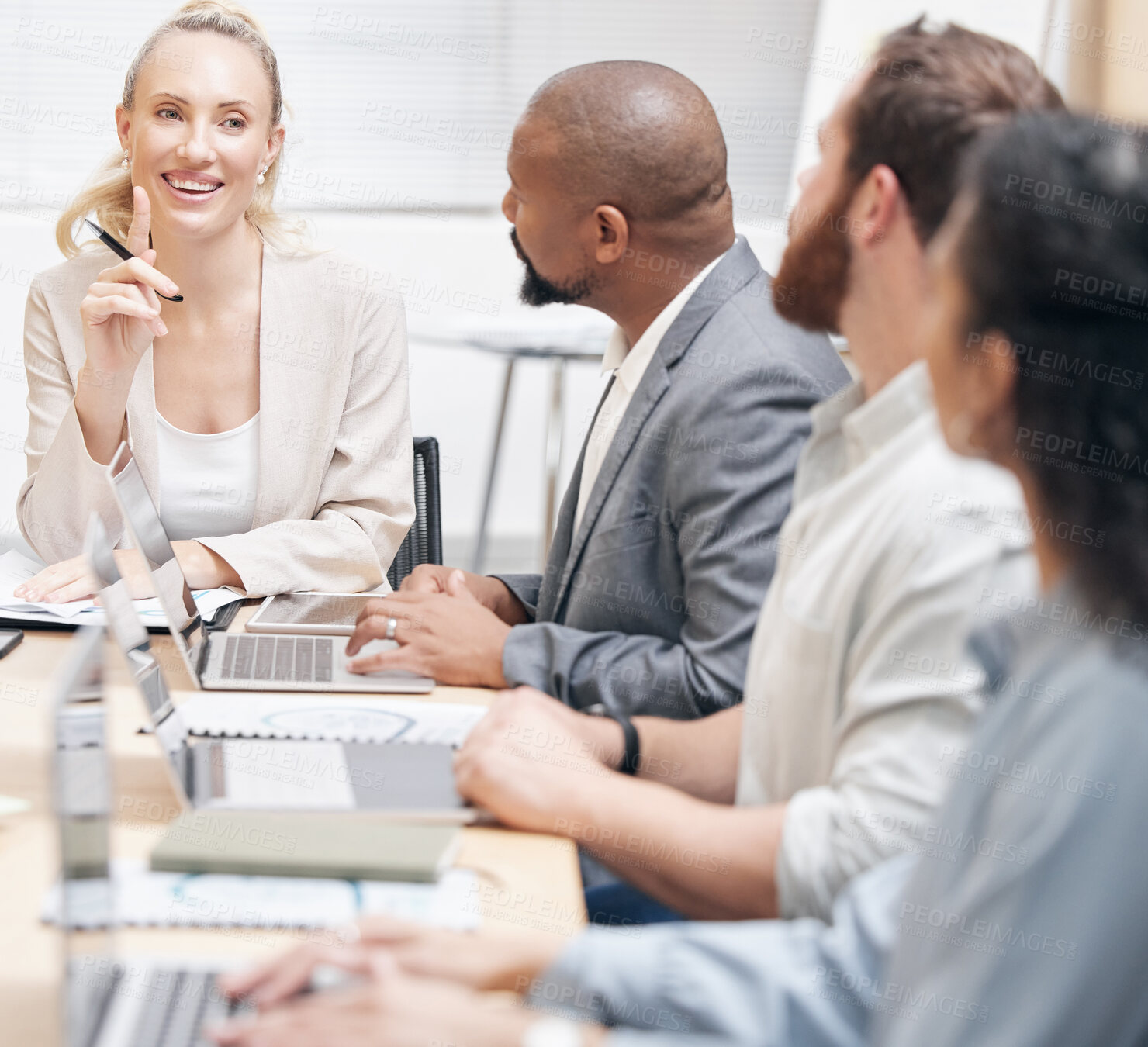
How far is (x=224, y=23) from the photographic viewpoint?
1.93 m

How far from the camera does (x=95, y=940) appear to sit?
2.17ft

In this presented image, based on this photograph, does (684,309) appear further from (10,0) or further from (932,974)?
(10,0)

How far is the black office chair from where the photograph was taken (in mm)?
2064

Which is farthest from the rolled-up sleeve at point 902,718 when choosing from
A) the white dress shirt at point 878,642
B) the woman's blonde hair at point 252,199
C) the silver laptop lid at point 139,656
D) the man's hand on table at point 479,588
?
the woman's blonde hair at point 252,199

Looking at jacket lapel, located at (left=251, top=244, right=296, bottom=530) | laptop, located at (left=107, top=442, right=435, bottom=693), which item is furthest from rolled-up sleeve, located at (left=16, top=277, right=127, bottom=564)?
laptop, located at (left=107, top=442, right=435, bottom=693)

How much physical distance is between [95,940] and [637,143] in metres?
1.14

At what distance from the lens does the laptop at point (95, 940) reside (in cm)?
59

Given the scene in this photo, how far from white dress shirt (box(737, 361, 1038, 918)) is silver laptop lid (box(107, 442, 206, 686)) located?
62 centimetres

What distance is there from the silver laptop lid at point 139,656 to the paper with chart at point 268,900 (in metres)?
0.11

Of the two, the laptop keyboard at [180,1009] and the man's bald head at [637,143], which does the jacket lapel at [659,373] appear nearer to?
the man's bald head at [637,143]

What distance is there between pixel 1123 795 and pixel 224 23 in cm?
186

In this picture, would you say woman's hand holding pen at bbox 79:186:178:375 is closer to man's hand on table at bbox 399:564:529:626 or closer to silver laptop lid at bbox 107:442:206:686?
silver laptop lid at bbox 107:442:206:686

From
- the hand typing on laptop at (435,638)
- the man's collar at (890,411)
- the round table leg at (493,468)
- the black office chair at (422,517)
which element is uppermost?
the man's collar at (890,411)

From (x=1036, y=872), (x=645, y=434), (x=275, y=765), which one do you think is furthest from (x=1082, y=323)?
(x=645, y=434)
